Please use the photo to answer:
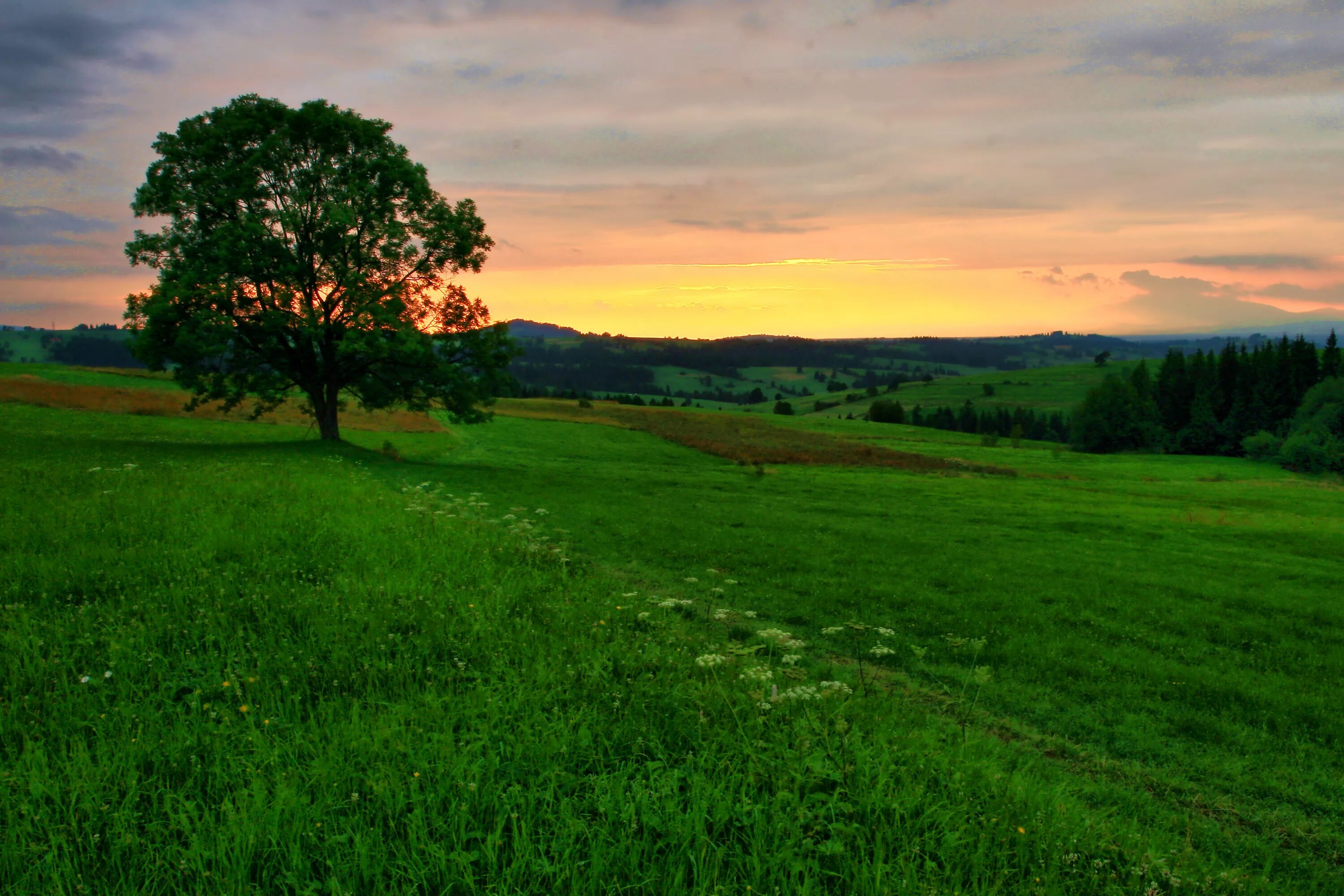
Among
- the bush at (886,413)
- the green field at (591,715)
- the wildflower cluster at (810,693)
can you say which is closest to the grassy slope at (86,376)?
the green field at (591,715)

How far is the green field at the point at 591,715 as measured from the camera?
445 cm

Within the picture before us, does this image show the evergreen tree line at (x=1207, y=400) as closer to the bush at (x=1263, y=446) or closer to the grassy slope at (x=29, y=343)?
the bush at (x=1263, y=446)

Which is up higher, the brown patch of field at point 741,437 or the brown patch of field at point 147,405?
the brown patch of field at point 147,405

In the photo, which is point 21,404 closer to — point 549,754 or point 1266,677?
point 549,754

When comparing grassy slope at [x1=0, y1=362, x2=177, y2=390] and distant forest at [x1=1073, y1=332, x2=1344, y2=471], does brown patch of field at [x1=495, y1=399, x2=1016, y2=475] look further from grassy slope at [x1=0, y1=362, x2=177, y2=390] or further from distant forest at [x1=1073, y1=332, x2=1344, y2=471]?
distant forest at [x1=1073, y1=332, x2=1344, y2=471]

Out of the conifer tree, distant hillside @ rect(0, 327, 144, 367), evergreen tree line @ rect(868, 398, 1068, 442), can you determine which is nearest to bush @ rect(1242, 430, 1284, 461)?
the conifer tree

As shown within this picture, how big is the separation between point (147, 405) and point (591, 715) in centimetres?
5922

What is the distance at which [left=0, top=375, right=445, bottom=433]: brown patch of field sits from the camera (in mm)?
48250

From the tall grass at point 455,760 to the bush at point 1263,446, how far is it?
11742cm

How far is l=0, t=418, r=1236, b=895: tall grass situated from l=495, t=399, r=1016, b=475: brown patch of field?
47390 mm

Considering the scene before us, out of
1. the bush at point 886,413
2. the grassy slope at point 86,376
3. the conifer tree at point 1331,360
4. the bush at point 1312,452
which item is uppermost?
the conifer tree at point 1331,360

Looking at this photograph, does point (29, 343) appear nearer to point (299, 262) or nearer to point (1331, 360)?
point (299, 262)

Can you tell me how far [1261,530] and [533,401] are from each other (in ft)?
304

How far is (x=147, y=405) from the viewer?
50.6 meters
